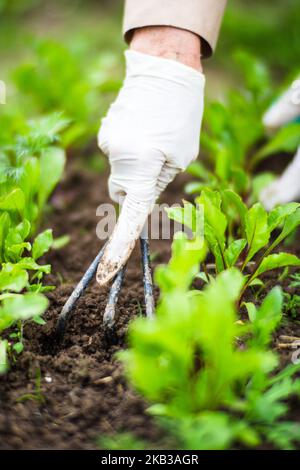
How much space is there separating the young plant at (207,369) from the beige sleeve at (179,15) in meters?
0.89

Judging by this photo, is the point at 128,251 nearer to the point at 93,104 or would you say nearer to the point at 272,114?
the point at 272,114

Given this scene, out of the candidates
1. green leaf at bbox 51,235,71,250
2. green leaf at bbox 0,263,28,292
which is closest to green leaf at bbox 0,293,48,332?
green leaf at bbox 0,263,28,292

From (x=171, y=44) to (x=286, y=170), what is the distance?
2.97 feet

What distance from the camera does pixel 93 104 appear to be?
10.4 ft

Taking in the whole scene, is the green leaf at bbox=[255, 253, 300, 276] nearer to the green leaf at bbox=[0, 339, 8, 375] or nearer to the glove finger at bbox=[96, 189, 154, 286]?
the glove finger at bbox=[96, 189, 154, 286]

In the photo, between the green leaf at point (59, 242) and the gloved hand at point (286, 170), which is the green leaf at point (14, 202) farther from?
the gloved hand at point (286, 170)

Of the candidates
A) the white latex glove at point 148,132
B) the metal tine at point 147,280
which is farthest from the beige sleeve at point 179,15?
the metal tine at point 147,280

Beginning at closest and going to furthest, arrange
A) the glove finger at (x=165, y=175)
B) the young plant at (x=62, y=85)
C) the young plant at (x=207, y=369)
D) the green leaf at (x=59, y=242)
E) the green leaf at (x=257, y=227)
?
the young plant at (x=207, y=369), the green leaf at (x=257, y=227), the glove finger at (x=165, y=175), the green leaf at (x=59, y=242), the young plant at (x=62, y=85)

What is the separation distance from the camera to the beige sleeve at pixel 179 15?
1853mm

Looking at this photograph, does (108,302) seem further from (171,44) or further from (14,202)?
(171,44)

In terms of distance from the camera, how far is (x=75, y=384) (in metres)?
1.60

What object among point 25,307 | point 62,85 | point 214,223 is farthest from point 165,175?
point 62,85

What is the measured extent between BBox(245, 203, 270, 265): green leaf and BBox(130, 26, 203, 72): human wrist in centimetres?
61
